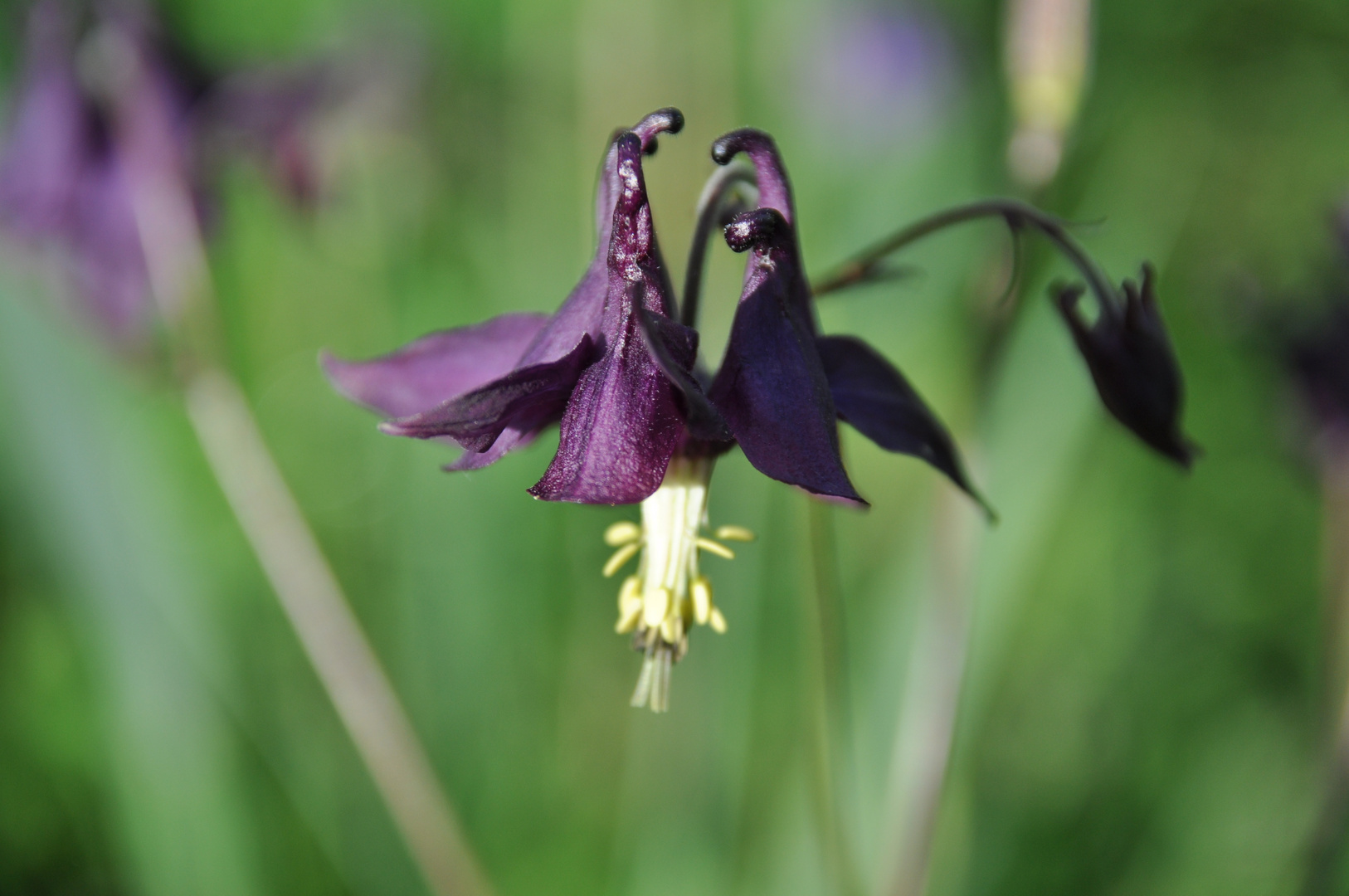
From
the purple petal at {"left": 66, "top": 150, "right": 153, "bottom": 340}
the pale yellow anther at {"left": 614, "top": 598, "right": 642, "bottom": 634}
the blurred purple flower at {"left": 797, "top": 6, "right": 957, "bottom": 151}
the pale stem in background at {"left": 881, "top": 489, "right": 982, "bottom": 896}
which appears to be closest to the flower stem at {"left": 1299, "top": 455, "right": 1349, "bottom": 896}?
the pale stem in background at {"left": 881, "top": 489, "right": 982, "bottom": 896}

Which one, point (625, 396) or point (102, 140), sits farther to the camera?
point (102, 140)

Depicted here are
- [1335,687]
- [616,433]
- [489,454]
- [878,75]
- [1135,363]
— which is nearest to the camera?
[616,433]

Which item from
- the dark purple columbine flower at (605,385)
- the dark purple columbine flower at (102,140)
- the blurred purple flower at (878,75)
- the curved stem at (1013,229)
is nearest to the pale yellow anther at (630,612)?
the dark purple columbine flower at (605,385)

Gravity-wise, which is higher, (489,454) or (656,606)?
(489,454)

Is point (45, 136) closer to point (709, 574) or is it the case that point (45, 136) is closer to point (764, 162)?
point (709, 574)

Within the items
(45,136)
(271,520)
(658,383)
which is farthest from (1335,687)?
(45,136)

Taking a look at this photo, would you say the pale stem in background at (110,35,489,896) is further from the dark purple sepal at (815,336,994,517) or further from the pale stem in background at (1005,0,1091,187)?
the pale stem in background at (1005,0,1091,187)
